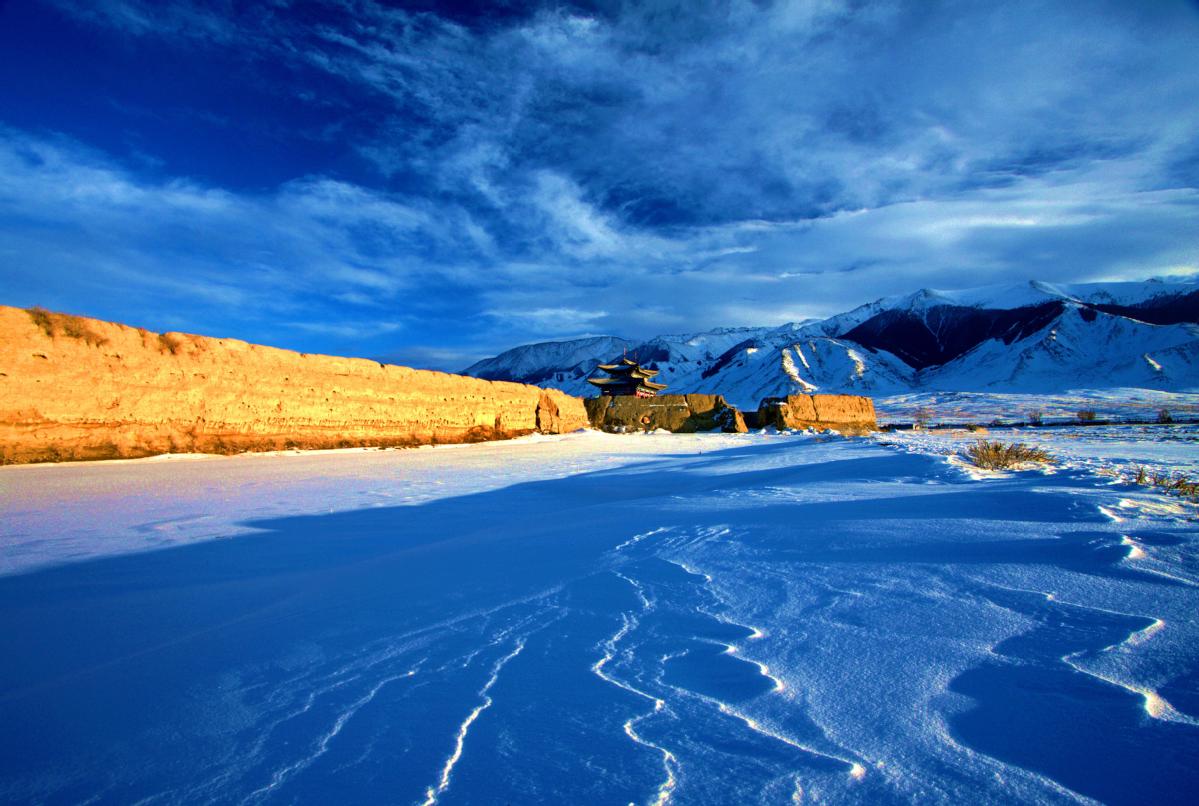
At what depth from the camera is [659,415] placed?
795 inches

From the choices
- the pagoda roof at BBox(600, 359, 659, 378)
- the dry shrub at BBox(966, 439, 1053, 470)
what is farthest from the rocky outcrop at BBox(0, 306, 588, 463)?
the pagoda roof at BBox(600, 359, 659, 378)

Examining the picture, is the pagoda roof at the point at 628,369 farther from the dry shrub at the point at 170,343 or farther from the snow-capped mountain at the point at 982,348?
the snow-capped mountain at the point at 982,348

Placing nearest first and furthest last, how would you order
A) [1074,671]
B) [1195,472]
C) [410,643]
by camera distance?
[1074,671] → [410,643] → [1195,472]

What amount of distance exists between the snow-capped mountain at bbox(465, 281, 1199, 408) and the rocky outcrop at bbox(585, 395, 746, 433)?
41.7 m

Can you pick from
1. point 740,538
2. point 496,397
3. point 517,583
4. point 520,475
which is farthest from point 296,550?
point 496,397

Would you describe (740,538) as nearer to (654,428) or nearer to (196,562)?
(196,562)

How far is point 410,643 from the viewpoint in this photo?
1705 mm

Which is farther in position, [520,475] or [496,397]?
[496,397]

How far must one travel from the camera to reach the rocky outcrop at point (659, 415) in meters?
20.0

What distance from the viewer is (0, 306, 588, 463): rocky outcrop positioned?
706 cm

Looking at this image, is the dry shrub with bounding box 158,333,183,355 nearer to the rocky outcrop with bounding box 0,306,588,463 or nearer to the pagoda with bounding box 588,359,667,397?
the rocky outcrop with bounding box 0,306,588,463

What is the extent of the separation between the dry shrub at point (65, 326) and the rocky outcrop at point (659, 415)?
1402 cm

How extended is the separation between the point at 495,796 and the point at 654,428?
1924 cm

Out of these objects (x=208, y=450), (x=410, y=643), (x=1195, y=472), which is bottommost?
(x=1195, y=472)
